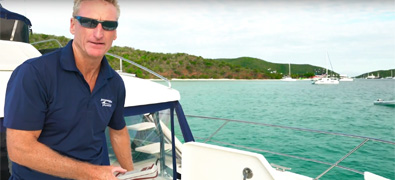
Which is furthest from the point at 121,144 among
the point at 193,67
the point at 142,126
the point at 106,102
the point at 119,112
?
the point at 193,67

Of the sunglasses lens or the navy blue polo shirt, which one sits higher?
the sunglasses lens

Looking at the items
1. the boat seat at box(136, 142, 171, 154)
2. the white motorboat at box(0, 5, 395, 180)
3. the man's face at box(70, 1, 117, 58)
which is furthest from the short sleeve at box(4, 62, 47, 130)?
the boat seat at box(136, 142, 171, 154)

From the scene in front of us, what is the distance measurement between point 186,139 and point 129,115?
851mm

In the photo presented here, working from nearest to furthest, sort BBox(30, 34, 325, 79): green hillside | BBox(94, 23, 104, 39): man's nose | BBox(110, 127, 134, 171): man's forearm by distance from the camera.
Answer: BBox(94, 23, 104, 39): man's nose
BBox(110, 127, 134, 171): man's forearm
BBox(30, 34, 325, 79): green hillside

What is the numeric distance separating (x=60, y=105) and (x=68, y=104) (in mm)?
30

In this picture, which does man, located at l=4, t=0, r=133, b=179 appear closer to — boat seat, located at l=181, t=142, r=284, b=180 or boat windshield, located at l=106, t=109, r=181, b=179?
boat windshield, located at l=106, t=109, r=181, b=179

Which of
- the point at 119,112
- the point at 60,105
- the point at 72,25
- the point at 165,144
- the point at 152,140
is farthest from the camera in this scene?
the point at 165,144

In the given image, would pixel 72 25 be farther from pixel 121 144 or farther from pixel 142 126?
pixel 142 126

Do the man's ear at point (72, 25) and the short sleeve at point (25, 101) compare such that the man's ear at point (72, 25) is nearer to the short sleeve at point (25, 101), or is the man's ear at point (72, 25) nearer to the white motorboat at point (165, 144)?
the short sleeve at point (25, 101)

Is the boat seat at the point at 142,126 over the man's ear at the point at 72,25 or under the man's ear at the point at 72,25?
under

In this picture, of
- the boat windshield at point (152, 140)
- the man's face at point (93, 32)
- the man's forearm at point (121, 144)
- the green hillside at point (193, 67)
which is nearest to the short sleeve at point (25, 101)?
the man's face at point (93, 32)

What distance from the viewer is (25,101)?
109 centimetres

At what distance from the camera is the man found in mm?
1115

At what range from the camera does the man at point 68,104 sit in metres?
1.12
